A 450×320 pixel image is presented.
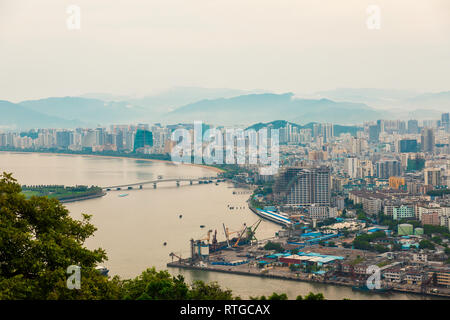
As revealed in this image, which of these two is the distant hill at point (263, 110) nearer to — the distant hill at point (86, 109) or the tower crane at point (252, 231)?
the distant hill at point (86, 109)

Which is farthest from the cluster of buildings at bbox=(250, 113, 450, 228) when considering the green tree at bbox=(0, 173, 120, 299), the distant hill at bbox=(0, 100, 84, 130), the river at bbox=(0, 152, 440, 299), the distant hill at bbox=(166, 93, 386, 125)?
the distant hill at bbox=(0, 100, 84, 130)

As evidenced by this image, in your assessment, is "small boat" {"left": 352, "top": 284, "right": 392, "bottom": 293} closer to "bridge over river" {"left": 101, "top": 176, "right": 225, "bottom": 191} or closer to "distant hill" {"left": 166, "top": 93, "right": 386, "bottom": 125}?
"bridge over river" {"left": 101, "top": 176, "right": 225, "bottom": 191}

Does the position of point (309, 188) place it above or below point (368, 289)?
above

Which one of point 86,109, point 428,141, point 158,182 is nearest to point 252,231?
point 158,182

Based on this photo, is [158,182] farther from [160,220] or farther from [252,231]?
[252,231]
